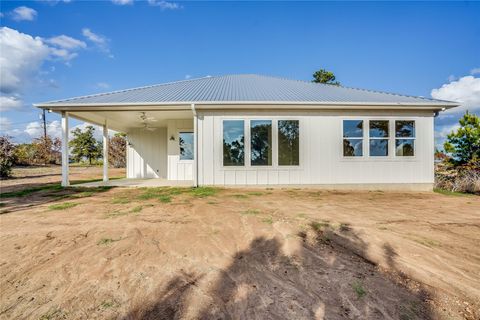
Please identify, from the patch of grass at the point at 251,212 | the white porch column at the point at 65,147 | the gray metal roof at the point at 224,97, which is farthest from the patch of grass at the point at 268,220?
the white porch column at the point at 65,147

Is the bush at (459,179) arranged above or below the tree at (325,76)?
below

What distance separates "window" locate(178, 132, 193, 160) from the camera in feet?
→ 36.6

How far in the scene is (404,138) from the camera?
348 inches

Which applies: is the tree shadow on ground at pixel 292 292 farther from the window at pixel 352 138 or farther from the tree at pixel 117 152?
the tree at pixel 117 152

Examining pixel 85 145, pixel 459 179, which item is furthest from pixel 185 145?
pixel 85 145

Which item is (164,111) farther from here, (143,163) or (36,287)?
(36,287)

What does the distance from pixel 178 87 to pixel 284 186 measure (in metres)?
6.90

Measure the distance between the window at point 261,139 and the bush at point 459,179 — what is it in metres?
7.71

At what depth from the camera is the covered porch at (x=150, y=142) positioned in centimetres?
870

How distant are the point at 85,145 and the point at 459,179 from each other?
2998cm

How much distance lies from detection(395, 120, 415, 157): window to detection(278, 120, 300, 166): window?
379 centimetres

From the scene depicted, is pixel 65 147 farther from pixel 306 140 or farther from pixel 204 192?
pixel 306 140

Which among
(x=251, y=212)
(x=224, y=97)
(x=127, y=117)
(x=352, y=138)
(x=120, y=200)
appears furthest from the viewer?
(x=127, y=117)

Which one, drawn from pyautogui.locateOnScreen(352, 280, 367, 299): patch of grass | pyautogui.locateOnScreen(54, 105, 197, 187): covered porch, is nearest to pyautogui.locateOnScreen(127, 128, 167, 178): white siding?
pyautogui.locateOnScreen(54, 105, 197, 187): covered porch
